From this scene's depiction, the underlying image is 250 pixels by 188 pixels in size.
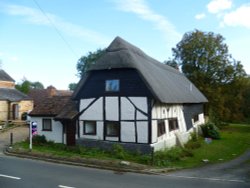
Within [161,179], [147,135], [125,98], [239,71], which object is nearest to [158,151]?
[147,135]

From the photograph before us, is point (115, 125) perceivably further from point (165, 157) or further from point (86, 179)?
point (86, 179)

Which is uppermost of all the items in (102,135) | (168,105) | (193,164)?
(168,105)

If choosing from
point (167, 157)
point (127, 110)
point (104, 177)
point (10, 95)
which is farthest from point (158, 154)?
point (10, 95)

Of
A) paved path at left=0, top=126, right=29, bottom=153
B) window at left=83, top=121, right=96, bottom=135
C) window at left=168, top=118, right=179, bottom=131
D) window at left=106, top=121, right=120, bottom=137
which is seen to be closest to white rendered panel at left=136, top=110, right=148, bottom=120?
window at left=106, top=121, right=120, bottom=137

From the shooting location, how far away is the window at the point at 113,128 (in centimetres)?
2119

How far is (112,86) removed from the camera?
21.7 m

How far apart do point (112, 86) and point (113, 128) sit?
9.89ft

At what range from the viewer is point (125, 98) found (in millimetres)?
20953

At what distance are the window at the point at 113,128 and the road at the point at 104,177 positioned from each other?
476 centimetres

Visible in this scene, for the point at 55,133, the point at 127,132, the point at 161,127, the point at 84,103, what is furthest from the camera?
the point at 55,133

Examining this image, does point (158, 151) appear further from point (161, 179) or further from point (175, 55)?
point (175, 55)

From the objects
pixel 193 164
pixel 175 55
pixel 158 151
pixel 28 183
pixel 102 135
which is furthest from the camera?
pixel 175 55

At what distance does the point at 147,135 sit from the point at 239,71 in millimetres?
31608

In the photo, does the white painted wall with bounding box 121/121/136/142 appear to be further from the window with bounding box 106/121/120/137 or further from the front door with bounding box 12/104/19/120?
the front door with bounding box 12/104/19/120
